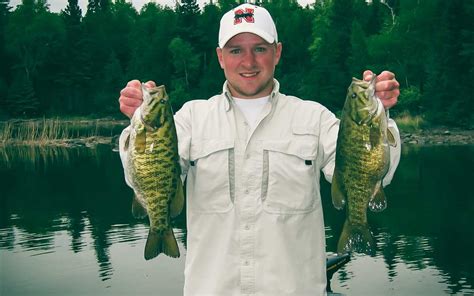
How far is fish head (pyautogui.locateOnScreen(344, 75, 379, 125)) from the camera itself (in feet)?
11.4

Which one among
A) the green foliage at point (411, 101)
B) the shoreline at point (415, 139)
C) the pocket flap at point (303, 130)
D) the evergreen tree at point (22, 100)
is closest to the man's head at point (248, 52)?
the pocket flap at point (303, 130)

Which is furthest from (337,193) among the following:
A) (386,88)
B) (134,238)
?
(134,238)

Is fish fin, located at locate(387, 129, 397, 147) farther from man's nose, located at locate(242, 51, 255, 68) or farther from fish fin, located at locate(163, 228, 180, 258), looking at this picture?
fish fin, located at locate(163, 228, 180, 258)

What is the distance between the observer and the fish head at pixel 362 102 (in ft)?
11.4

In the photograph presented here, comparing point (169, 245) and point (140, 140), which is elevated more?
point (140, 140)

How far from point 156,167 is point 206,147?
367 millimetres

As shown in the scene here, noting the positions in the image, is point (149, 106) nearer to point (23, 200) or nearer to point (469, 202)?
point (469, 202)

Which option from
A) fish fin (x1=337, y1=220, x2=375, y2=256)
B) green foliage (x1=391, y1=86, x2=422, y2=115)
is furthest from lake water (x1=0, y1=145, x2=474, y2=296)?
green foliage (x1=391, y1=86, x2=422, y2=115)

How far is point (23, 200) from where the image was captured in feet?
66.5

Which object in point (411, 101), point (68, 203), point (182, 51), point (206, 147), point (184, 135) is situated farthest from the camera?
point (182, 51)

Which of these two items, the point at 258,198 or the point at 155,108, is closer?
the point at 155,108

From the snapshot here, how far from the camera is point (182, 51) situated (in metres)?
59.0

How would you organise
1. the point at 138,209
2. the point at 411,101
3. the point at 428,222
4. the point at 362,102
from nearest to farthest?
the point at 362,102 < the point at 138,209 < the point at 428,222 < the point at 411,101

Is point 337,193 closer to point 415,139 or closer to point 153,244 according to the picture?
point 153,244
